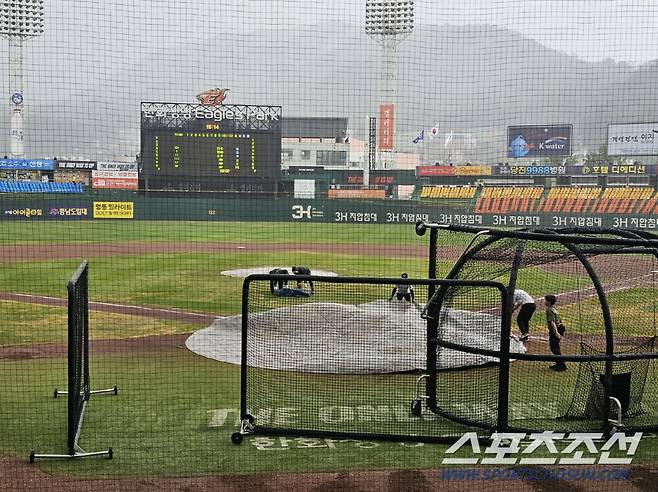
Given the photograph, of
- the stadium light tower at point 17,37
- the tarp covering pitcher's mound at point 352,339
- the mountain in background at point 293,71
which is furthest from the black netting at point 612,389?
the stadium light tower at point 17,37

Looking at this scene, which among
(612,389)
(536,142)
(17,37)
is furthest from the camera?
(536,142)

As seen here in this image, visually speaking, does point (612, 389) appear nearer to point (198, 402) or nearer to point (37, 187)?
point (198, 402)

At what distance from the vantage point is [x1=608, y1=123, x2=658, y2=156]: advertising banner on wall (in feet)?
164

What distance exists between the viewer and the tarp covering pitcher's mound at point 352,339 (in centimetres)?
843

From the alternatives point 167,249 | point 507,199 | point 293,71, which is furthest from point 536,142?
point 293,71

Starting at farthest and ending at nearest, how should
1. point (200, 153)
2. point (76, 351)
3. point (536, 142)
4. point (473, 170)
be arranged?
point (536, 142)
point (473, 170)
point (200, 153)
point (76, 351)

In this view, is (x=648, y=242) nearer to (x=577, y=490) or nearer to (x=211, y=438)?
(x=577, y=490)

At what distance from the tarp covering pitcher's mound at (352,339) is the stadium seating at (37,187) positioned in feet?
97.7

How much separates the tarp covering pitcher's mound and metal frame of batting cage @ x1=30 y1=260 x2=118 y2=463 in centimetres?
201

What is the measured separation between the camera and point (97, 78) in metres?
11.8

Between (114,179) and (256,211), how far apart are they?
38.8ft

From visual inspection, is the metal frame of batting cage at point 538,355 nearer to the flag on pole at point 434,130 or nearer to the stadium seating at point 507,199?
the flag on pole at point 434,130

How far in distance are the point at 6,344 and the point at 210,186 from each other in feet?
73.6

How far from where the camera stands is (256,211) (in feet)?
116
